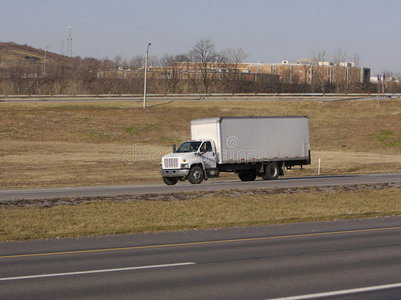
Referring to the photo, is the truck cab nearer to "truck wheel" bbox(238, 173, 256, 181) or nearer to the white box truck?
the white box truck

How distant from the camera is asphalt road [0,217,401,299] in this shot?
9.27 m

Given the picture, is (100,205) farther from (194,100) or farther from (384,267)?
(194,100)

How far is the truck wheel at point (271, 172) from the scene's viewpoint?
33.2 meters

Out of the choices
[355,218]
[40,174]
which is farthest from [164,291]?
[40,174]

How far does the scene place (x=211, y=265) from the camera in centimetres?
1141

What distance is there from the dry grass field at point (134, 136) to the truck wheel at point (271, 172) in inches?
287

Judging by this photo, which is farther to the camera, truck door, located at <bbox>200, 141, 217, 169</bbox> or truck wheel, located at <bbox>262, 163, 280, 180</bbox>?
truck wheel, located at <bbox>262, 163, 280, 180</bbox>

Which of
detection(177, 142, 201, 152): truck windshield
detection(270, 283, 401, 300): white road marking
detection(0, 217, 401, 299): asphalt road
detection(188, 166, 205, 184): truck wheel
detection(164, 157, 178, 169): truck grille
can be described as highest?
detection(177, 142, 201, 152): truck windshield

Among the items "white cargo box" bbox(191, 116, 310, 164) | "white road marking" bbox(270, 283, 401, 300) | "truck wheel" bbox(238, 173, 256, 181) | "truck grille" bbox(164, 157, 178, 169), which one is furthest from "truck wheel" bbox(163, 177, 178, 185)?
"white road marking" bbox(270, 283, 401, 300)

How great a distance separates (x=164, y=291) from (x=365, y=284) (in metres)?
3.04

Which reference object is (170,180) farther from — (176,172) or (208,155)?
(208,155)

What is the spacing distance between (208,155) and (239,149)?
201 cm

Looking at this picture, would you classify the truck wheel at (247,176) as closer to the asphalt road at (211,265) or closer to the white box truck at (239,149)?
the white box truck at (239,149)

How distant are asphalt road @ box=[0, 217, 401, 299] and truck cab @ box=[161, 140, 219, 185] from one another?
13692 mm
